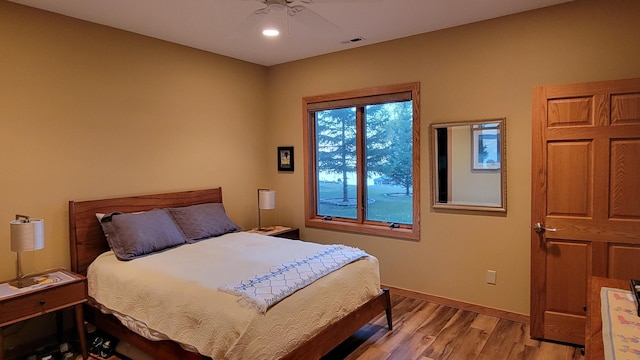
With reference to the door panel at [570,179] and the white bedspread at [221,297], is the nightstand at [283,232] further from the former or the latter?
the door panel at [570,179]

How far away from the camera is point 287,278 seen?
2.51m

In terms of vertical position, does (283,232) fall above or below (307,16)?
below

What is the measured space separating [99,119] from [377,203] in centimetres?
283

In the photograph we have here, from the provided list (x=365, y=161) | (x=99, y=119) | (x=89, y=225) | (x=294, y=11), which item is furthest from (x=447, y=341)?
(x=99, y=119)

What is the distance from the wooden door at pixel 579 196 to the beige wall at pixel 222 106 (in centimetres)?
32

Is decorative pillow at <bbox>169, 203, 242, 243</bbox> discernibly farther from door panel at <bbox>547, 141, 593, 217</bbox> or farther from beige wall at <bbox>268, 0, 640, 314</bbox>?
door panel at <bbox>547, 141, 593, 217</bbox>

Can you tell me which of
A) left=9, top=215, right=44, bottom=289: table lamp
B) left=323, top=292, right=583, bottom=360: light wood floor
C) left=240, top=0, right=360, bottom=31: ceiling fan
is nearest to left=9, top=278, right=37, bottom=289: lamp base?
left=9, top=215, right=44, bottom=289: table lamp

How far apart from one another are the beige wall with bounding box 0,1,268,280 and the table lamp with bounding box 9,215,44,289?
0.34 metres

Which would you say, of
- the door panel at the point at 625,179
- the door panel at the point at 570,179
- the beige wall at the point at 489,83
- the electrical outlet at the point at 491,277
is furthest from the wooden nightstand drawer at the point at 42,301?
the door panel at the point at 625,179

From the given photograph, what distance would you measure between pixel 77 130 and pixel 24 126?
0.36 meters

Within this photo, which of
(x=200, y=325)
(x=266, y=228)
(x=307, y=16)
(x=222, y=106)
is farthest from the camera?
(x=266, y=228)

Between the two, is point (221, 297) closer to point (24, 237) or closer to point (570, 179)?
point (24, 237)

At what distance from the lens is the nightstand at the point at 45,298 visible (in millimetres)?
2408

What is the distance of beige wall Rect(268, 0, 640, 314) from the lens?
9.62ft
